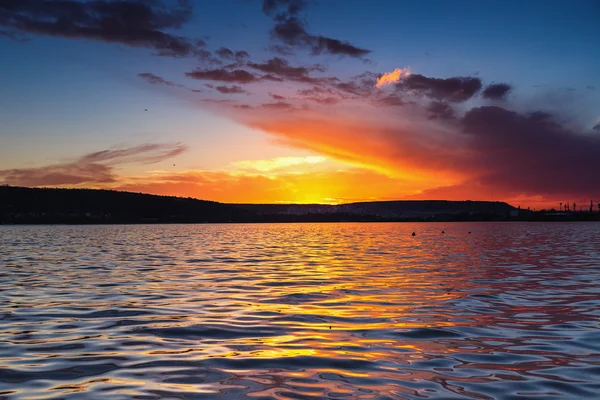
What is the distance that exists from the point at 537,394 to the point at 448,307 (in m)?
9.97

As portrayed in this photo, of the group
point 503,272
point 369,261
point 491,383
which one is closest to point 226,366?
point 491,383

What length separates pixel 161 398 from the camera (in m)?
9.10

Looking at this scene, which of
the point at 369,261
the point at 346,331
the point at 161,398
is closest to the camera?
the point at 161,398

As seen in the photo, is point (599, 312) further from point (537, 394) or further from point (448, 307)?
point (537, 394)

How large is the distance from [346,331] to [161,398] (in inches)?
269

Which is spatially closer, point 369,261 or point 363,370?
point 363,370

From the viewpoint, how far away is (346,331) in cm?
1489

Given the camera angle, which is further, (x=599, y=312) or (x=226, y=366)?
(x=599, y=312)

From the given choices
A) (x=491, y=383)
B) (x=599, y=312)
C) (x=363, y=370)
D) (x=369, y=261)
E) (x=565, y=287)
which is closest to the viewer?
(x=491, y=383)

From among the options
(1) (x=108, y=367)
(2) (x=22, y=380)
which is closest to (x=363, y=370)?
(1) (x=108, y=367)

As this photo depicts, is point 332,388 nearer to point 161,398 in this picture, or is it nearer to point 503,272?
point 161,398

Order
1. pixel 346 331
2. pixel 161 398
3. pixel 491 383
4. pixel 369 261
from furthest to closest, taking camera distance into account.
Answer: pixel 369 261, pixel 346 331, pixel 491 383, pixel 161 398

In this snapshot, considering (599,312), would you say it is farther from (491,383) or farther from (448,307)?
(491,383)

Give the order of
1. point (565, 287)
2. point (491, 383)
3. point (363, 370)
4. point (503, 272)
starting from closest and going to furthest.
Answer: point (491, 383)
point (363, 370)
point (565, 287)
point (503, 272)
